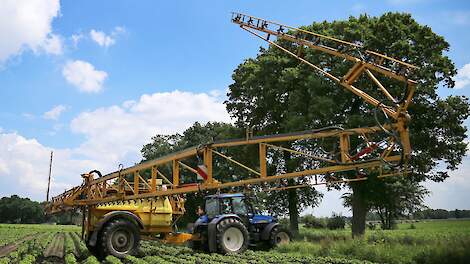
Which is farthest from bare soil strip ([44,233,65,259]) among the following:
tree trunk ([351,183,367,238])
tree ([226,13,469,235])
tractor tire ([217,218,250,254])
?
tree trunk ([351,183,367,238])

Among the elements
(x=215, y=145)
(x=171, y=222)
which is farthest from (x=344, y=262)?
(x=171, y=222)

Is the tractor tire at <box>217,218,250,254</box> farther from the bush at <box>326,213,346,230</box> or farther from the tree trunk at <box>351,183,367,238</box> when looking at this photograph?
the bush at <box>326,213,346,230</box>

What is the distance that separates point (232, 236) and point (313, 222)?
33.2 m

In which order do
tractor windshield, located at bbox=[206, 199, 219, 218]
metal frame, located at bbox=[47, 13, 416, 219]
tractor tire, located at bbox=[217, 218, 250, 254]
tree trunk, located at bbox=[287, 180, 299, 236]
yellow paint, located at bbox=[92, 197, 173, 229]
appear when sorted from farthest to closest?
tree trunk, located at bbox=[287, 180, 299, 236] → tractor windshield, located at bbox=[206, 199, 219, 218] → yellow paint, located at bbox=[92, 197, 173, 229] → tractor tire, located at bbox=[217, 218, 250, 254] → metal frame, located at bbox=[47, 13, 416, 219]

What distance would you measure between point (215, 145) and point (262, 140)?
1720 mm

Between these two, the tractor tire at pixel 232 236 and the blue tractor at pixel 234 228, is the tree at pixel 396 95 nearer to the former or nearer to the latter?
the blue tractor at pixel 234 228

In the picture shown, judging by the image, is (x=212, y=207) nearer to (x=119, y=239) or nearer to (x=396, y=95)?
(x=119, y=239)

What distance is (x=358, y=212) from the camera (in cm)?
2591

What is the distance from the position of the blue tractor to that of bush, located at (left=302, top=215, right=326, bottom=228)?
2812 centimetres

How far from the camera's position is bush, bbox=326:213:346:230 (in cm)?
4284

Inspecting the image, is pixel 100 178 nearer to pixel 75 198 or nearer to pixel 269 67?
pixel 75 198

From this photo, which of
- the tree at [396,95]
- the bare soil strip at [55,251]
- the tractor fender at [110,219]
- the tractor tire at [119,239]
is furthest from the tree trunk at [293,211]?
the tractor tire at [119,239]

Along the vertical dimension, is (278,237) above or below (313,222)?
below

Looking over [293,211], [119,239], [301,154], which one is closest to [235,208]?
[119,239]
